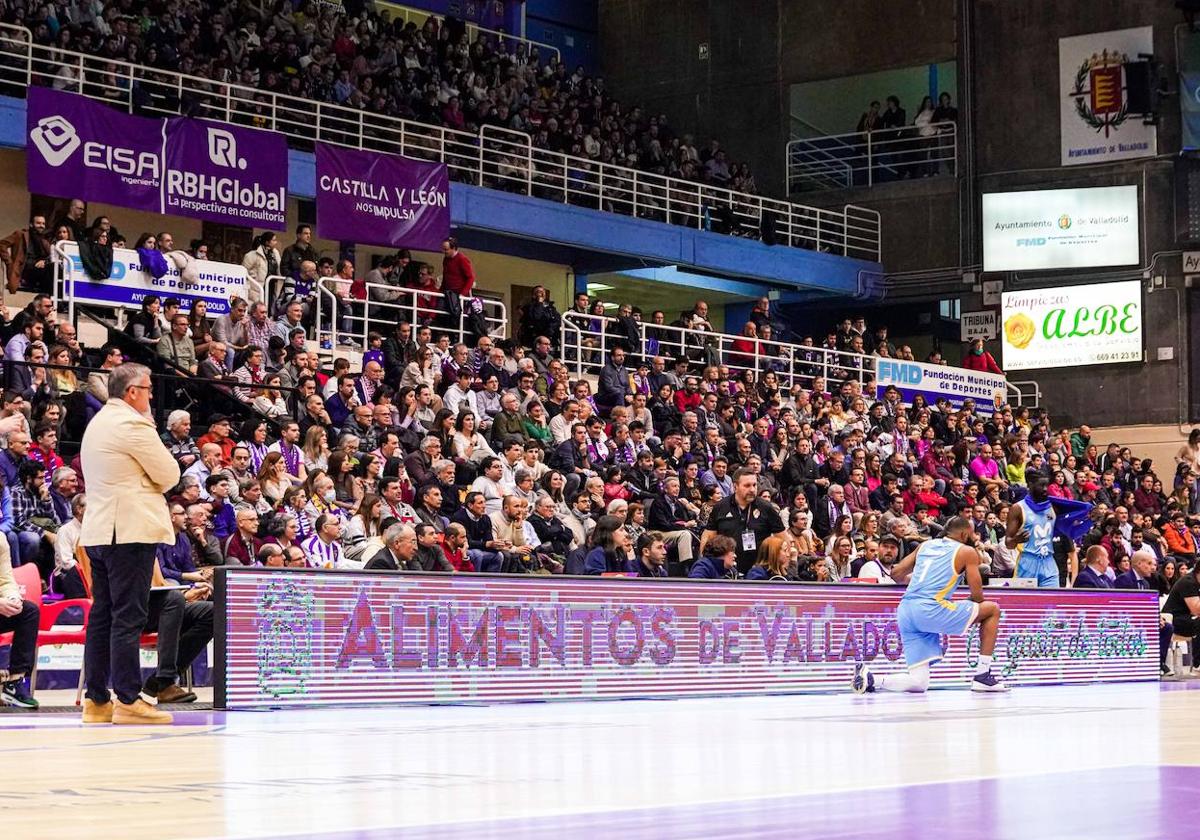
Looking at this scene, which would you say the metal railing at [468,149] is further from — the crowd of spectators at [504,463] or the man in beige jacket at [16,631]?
the man in beige jacket at [16,631]

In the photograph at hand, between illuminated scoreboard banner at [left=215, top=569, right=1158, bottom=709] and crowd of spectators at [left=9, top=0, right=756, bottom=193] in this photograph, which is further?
crowd of spectators at [left=9, top=0, right=756, bottom=193]

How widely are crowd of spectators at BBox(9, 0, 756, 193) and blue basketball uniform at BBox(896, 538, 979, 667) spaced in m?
12.0

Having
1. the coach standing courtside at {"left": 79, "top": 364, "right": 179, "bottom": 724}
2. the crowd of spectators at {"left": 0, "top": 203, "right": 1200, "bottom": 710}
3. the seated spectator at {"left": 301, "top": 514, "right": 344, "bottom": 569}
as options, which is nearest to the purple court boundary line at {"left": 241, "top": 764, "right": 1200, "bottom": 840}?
the coach standing courtside at {"left": 79, "top": 364, "right": 179, "bottom": 724}

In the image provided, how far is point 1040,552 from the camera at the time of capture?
17.2 meters

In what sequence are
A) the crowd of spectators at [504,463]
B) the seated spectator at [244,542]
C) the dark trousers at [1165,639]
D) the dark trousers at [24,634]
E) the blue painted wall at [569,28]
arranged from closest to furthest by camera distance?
the dark trousers at [24,634] → the seated spectator at [244,542] → the crowd of spectators at [504,463] → the dark trousers at [1165,639] → the blue painted wall at [569,28]

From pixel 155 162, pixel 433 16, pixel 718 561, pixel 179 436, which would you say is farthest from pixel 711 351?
pixel 179 436

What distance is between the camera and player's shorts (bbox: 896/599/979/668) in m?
13.2

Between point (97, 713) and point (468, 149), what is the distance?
20.0 m

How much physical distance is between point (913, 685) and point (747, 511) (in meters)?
3.27

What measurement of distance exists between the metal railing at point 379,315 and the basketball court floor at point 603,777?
11850 millimetres

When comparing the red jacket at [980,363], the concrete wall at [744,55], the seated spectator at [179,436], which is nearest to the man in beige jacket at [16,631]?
the seated spectator at [179,436]

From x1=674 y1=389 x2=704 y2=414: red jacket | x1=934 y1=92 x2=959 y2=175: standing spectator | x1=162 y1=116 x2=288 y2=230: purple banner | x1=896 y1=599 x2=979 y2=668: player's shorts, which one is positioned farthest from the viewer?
x1=934 y1=92 x2=959 y2=175: standing spectator

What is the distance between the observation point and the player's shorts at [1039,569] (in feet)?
56.5

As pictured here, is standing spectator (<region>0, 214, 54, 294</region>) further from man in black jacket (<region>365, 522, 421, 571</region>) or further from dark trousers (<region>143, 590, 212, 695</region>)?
dark trousers (<region>143, 590, 212, 695</region>)
